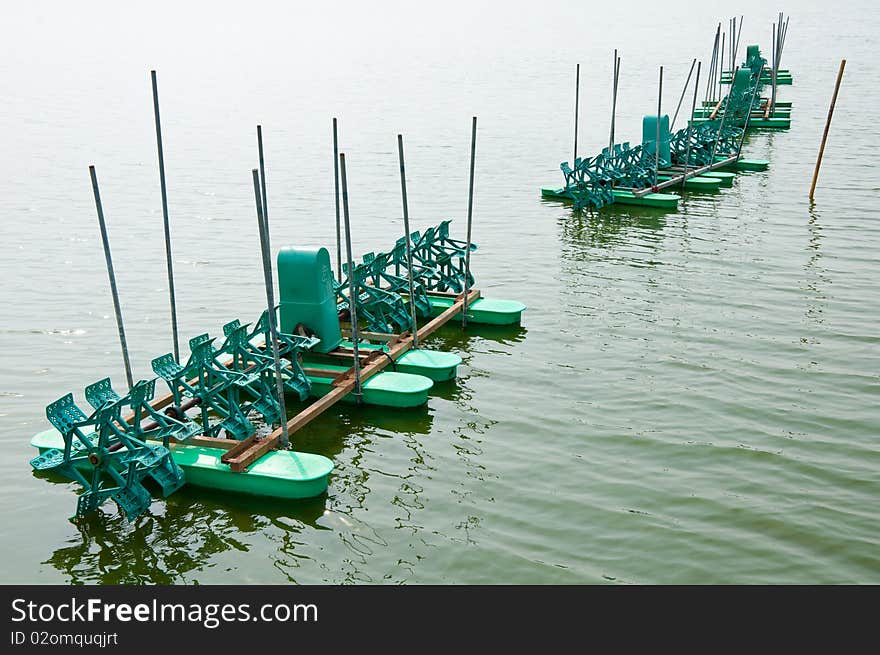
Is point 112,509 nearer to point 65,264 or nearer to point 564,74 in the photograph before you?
point 65,264

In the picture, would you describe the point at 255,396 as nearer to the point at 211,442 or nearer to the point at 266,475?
the point at 211,442

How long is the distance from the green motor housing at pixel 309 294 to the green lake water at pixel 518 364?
128cm

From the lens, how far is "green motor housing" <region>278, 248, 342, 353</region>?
1312cm

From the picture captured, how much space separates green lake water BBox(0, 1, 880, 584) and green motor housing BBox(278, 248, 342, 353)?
128 cm

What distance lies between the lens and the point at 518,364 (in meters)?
15.5

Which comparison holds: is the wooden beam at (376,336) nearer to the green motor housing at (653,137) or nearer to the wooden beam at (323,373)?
the wooden beam at (323,373)

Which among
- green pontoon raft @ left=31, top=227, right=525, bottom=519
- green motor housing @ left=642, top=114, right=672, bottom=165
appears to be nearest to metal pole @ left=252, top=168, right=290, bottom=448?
green pontoon raft @ left=31, top=227, right=525, bottom=519

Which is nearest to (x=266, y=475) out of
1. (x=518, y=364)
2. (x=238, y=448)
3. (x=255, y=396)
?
(x=238, y=448)

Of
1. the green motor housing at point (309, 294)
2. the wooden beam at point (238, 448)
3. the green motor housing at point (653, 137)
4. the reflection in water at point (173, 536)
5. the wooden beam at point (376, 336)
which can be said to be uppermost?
the green motor housing at point (653, 137)

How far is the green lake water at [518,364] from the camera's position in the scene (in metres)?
9.97

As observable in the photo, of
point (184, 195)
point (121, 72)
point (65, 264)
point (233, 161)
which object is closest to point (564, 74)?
point (121, 72)

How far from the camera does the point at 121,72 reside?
78688 mm

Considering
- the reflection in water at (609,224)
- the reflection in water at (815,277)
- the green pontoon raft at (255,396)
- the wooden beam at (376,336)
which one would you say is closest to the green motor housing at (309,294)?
the green pontoon raft at (255,396)

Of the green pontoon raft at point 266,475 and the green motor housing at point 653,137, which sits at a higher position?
the green motor housing at point 653,137
